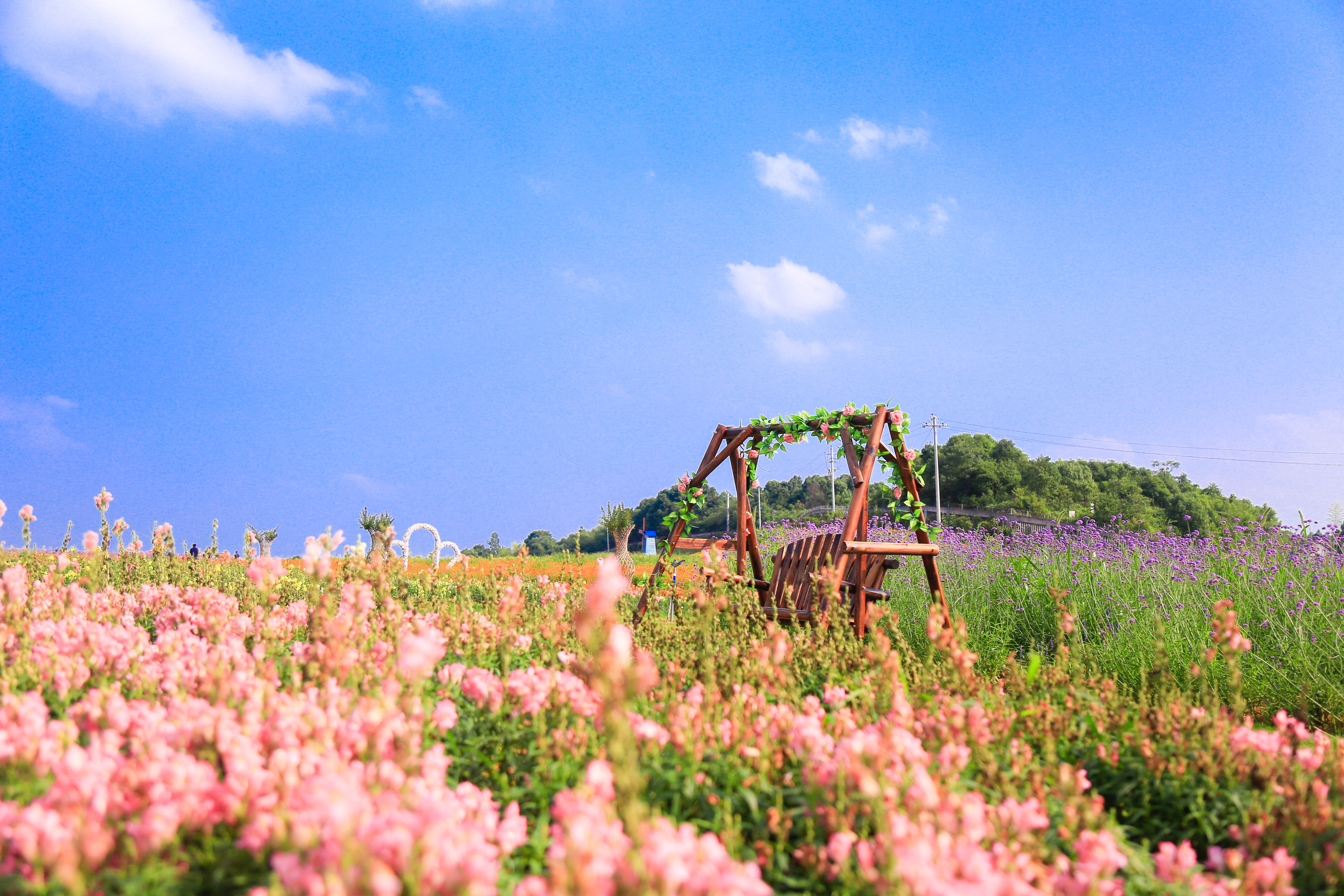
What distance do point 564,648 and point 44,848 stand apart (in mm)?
2511

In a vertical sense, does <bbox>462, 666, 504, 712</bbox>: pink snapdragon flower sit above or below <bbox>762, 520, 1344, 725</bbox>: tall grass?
above

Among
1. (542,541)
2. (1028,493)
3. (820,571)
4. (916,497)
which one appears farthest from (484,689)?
(1028,493)

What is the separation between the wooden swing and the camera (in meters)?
5.59

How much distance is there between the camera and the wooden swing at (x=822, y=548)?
5586 millimetres

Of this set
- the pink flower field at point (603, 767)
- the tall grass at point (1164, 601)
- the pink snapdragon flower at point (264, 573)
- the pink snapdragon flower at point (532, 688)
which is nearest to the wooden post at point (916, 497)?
the tall grass at point (1164, 601)

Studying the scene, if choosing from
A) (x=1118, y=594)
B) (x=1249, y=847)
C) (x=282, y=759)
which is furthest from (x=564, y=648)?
(x=1118, y=594)

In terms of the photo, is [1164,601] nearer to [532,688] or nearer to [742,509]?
[742,509]

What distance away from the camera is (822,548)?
659 cm

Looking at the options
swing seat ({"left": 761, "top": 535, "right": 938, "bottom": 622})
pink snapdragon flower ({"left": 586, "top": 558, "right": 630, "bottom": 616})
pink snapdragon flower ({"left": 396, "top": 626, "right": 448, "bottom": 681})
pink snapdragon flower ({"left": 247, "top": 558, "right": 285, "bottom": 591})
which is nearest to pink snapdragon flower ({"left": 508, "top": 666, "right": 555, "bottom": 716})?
pink snapdragon flower ({"left": 396, "top": 626, "right": 448, "bottom": 681})

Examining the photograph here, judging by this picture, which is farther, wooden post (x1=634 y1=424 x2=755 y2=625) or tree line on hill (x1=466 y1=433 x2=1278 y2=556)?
tree line on hill (x1=466 y1=433 x2=1278 y2=556)

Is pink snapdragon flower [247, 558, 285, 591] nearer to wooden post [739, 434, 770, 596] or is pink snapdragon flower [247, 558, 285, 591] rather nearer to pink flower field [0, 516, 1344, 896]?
pink flower field [0, 516, 1344, 896]

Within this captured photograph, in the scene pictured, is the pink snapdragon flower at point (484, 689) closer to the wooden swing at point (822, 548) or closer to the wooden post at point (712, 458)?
the wooden swing at point (822, 548)

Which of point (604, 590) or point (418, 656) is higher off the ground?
point (604, 590)

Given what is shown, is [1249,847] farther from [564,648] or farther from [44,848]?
[44,848]
